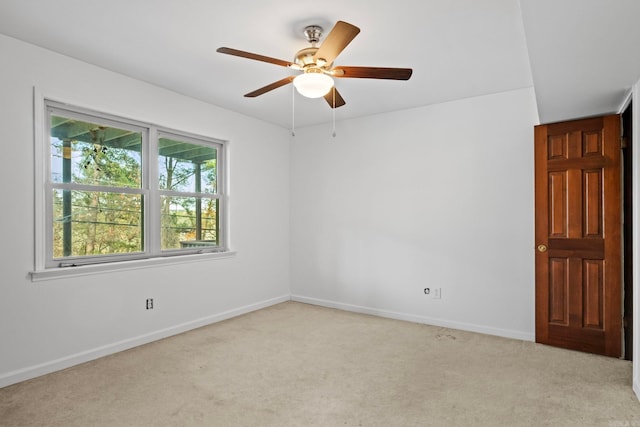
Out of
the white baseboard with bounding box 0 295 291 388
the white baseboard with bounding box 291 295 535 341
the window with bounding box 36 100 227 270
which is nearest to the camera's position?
the white baseboard with bounding box 0 295 291 388

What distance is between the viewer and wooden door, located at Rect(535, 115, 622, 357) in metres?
3.11

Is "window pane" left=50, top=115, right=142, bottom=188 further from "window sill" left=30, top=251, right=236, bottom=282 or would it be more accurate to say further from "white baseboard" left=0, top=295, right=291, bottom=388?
"white baseboard" left=0, top=295, right=291, bottom=388

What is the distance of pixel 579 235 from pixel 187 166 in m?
3.96

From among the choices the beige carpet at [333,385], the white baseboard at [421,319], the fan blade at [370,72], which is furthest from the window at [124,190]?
the fan blade at [370,72]

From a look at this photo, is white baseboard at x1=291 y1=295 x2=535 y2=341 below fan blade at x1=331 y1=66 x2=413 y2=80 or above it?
below

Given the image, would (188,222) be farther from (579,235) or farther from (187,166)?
(579,235)

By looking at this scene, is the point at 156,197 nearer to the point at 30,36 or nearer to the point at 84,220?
the point at 84,220

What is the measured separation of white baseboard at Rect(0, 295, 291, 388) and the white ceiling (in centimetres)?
244

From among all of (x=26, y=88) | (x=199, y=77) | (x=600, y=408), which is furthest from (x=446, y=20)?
(x=26, y=88)

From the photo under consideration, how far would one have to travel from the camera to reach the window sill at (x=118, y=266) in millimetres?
2871

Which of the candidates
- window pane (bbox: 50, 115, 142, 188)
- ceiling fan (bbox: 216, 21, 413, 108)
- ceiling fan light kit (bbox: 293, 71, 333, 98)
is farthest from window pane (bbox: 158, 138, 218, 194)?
ceiling fan light kit (bbox: 293, 71, 333, 98)

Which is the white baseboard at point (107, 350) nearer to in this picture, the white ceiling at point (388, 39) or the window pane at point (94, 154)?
the window pane at point (94, 154)

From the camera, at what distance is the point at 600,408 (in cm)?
232

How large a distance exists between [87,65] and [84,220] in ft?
4.36
